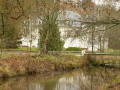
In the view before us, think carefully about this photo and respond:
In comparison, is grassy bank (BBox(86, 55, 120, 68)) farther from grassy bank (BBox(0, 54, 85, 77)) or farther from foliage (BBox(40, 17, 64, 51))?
foliage (BBox(40, 17, 64, 51))

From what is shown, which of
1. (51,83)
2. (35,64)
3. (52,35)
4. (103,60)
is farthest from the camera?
(52,35)

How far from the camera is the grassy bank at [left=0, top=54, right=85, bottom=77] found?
13.7 metres

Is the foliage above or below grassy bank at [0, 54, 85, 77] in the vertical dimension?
above

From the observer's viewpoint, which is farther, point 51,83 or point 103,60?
point 103,60

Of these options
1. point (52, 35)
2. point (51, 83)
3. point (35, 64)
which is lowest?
point (51, 83)

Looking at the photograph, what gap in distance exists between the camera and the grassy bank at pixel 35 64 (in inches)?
541

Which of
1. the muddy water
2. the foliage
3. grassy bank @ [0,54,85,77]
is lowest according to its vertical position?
the muddy water

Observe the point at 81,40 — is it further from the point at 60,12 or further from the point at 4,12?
the point at 60,12

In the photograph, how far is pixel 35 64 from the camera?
15789mm

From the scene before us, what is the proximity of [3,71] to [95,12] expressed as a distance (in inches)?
281

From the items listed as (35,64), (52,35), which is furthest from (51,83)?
(52,35)

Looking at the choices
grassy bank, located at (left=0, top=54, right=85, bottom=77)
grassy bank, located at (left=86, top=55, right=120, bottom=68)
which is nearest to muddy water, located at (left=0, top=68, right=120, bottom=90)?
grassy bank, located at (left=0, top=54, right=85, bottom=77)

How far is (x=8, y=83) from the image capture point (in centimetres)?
1202

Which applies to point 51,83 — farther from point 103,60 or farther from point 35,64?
point 103,60
